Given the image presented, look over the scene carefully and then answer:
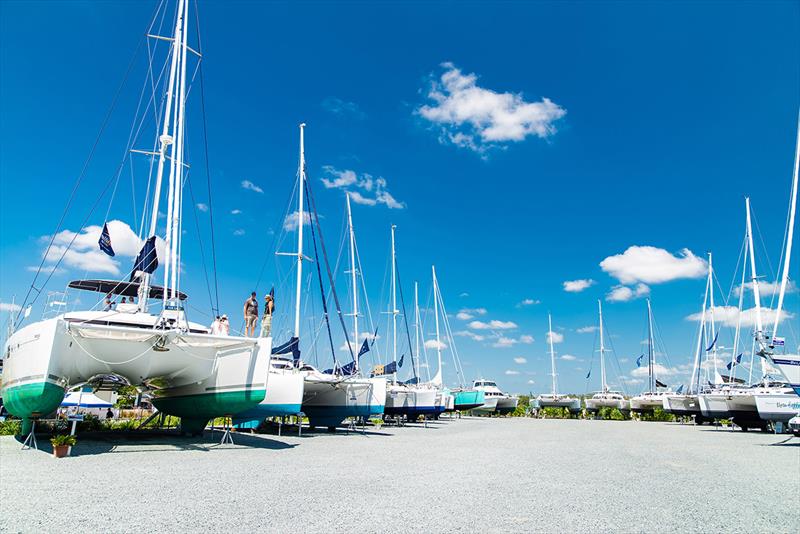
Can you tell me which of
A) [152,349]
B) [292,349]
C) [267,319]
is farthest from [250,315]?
[292,349]

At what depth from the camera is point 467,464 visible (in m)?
11.6

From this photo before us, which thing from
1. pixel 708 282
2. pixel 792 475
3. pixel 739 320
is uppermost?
pixel 708 282

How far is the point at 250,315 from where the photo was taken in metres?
15.6

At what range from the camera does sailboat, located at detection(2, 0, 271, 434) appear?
12602 mm

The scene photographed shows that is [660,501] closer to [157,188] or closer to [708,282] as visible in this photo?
[157,188]

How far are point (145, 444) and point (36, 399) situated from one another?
3.15 metres

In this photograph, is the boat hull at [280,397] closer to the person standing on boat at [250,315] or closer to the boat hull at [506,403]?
the person standing on boat at [250,315]

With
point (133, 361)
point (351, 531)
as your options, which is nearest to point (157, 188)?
point (133, 361)

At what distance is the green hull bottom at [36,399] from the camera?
40.3 feet

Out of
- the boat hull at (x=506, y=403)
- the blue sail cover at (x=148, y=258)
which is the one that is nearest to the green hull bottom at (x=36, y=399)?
the blue sail cover at (x=148, y=258)

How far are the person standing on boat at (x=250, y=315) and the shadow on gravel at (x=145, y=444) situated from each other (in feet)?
10.5

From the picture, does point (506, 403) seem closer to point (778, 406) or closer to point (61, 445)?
point (778, 406)

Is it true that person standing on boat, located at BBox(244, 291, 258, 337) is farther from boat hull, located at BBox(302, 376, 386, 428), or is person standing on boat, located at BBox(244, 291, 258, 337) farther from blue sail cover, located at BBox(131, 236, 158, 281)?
boat hull, located at BBox(302, 376, 386, 428)

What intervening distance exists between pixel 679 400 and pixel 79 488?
119 feet
